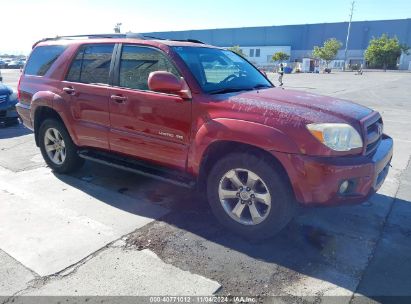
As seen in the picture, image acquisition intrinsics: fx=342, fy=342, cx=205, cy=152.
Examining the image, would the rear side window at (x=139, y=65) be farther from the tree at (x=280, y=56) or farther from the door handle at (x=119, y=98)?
the tree at (x=280, y=56)

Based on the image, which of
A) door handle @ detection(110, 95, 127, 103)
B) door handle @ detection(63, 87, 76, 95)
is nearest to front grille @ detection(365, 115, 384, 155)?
door handle @ detection(110, 95, 127, 103)

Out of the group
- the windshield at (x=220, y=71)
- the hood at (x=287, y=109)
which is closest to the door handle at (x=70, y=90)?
the windshield at (x=220, y=71)

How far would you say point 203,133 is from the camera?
10.7ft

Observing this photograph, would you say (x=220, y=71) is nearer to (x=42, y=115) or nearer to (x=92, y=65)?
(x=92, y=65)

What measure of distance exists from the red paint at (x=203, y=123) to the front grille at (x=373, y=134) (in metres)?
0.05

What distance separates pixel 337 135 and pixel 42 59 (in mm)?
4261

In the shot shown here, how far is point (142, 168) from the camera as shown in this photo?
3.91 m

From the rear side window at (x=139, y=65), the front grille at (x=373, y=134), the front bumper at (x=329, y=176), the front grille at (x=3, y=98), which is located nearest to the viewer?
the front bumper at (x=329, y=176)

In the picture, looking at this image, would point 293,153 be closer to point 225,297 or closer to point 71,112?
point 225,297

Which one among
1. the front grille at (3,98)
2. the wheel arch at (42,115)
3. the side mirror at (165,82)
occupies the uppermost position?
the side mirror at (165,82)

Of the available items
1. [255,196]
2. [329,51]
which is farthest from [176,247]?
[329,51]

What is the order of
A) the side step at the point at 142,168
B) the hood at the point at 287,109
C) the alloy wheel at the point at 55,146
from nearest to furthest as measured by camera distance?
1. the hood at the point at 287,109
2. the side step at the point at 142,168
3. the alloy wheel at the point at 55,146

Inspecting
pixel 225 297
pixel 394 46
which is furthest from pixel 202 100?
pixel 394 46

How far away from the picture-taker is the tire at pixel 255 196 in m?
3.01
